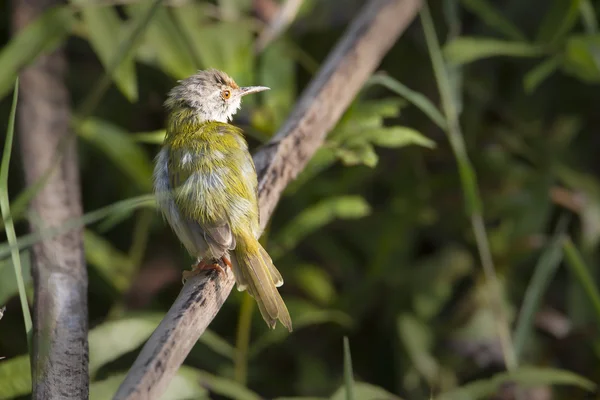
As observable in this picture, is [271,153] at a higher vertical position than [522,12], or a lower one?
lower

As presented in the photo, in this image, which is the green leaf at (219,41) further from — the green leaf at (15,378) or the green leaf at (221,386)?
the green leaf at (15,378)

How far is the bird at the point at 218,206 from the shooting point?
2.45 m

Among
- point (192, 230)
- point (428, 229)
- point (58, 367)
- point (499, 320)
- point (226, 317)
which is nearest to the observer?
point (58, 367)

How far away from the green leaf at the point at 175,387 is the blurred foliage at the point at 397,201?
86 centimetres

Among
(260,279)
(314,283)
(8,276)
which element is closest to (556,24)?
(314,283)

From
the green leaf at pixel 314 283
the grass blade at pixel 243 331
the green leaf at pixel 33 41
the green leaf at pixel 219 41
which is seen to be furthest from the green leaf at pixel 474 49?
the green leaf at pixel 33 41

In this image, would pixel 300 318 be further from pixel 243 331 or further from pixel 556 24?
pixel 556 24

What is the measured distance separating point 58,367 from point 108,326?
688 mm

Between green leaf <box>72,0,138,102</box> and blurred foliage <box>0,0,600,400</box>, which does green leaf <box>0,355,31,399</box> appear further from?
green leaf <box>72,0,138,102</box>

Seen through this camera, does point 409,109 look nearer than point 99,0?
No

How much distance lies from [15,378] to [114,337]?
0.35m

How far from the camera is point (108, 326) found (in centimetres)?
276

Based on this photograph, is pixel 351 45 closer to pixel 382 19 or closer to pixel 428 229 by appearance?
pixel 382 19

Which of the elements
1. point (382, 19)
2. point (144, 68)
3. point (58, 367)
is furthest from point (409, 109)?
point (58, 367)
